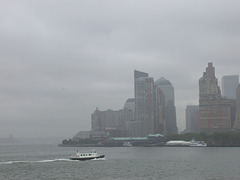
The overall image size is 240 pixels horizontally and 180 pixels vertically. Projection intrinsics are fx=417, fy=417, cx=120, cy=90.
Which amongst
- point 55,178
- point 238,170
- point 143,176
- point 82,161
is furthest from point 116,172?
point 82,161

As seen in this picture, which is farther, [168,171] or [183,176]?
[168,171]

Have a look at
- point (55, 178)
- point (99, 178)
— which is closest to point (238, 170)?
point (99, 178)

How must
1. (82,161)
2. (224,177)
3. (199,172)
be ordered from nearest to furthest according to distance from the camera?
(224,177), (199,172), (82,161)

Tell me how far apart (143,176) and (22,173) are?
2541cm

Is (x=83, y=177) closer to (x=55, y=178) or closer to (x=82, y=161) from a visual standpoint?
(x=55, y=178)

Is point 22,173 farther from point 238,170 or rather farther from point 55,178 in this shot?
A: point 238,170

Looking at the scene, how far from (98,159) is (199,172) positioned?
44014mm

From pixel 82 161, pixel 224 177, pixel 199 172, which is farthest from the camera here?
pixel 82 161

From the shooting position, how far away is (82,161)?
112938mm

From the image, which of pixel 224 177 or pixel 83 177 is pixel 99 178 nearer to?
pixel 83 177

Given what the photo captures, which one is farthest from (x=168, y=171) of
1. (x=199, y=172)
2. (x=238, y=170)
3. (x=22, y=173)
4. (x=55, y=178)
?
(x=22, y=173)

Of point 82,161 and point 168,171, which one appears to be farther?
point 82,161

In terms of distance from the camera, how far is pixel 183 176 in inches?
2913

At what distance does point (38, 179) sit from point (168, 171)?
2605 cm
